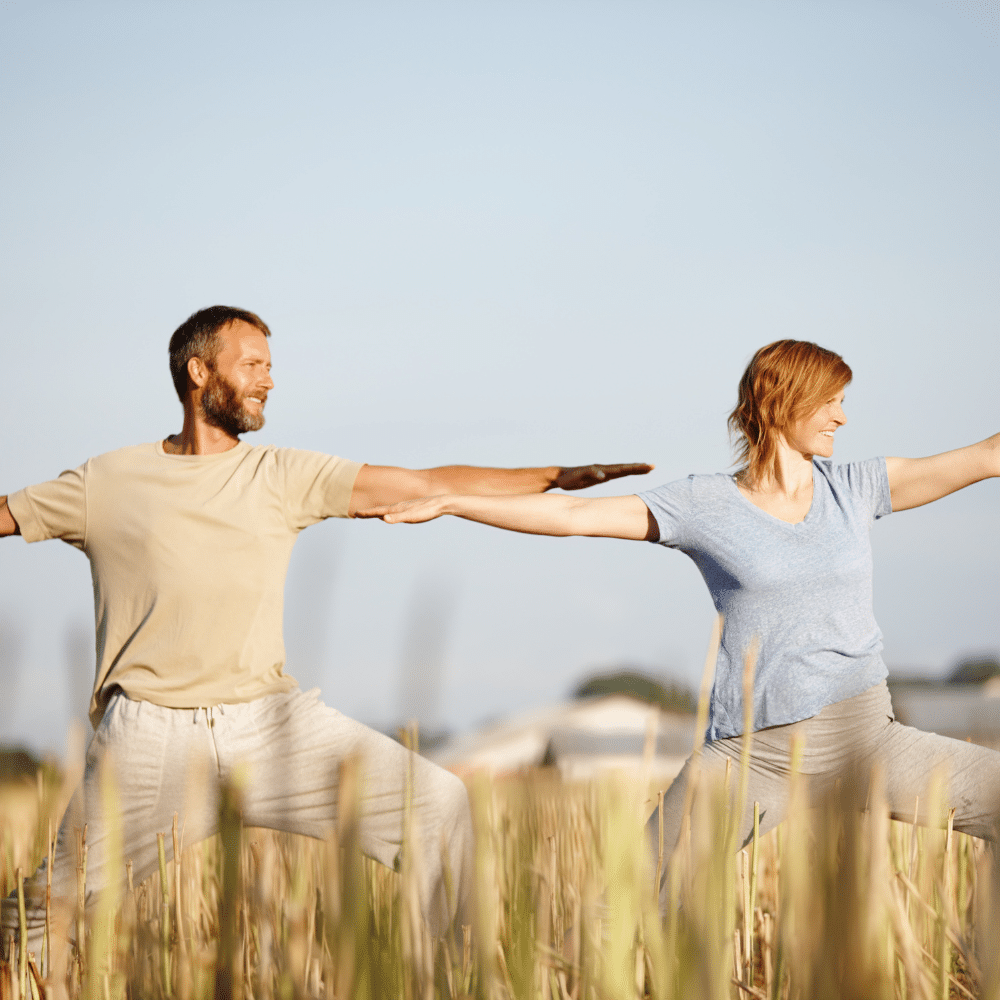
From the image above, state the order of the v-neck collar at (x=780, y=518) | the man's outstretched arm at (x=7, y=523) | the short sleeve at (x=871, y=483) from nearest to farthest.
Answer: the v-neck collar at (x=780, y=518) → the short sleeve at (x=871, y=483) → the man's outstretched arm at (x=7, y=523)

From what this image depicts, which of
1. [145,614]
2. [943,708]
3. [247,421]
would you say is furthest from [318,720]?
[943,708]

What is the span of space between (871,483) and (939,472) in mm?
183

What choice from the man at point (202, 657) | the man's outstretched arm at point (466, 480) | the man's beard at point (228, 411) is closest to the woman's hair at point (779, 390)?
the man's outstretched arm at point (466, 480)

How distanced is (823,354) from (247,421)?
1.66m

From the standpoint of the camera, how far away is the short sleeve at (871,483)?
3.07 meters

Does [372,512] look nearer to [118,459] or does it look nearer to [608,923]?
[118,459]

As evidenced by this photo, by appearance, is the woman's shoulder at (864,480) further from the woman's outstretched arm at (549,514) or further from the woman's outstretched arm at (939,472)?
the woman's outstretched arm at (549,514)

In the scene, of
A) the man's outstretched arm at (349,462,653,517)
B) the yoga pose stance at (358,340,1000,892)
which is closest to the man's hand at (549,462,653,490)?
the man's outstretched arm at (349,462,653,517)

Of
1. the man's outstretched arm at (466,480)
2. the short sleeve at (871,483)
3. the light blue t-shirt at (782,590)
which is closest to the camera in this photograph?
the light blue t-shirt at (782,590)

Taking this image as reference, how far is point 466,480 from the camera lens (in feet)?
11.5

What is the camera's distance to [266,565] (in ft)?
10.2

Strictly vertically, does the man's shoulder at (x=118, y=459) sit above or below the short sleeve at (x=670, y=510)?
above

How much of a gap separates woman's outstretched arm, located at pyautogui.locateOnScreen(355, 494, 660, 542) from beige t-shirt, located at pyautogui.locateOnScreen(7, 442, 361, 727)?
35 cm

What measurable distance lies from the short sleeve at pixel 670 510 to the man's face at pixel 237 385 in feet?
4.01
